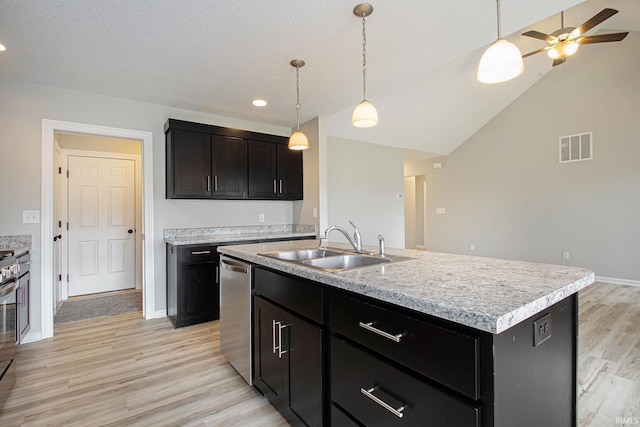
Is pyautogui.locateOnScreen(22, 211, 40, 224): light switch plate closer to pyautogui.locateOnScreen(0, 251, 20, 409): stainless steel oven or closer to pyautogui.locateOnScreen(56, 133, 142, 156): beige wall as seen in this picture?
pyautogui.locateOnScreen(0, 251, 20, 409): stainless steel oven

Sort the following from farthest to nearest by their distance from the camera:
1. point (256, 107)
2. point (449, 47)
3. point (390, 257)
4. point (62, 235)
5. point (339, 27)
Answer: point (62, 235) → point (256, 107) → point (449, 47) → point (339, 27) → point (390, 257)

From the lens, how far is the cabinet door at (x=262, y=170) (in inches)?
153

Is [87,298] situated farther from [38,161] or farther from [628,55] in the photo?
[628,55]

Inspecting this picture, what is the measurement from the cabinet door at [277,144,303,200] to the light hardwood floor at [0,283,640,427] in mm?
1916

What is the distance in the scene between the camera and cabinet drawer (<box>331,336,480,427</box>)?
0.88m

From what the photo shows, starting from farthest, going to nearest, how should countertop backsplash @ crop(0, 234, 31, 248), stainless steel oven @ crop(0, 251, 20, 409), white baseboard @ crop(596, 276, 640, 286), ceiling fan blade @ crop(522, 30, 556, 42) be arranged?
white baseboard @ crop(596, 276, 640, 286) < ceiling fan blade @ crop(522, 30, 556, 42) < countertop backsplash @ crop(0, 234, 31, 248) < stainless steel oven @ crop(0, 251, 20, 409)

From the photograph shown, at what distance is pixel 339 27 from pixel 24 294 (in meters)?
3.31

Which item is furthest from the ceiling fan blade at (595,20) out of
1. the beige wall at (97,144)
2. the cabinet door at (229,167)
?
the beige wall at (97,144)

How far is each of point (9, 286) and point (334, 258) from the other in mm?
2101

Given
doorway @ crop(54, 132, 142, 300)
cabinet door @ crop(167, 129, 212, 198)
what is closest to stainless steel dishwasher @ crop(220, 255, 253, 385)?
cabinet door @ crop(167, 129, 212, 198)

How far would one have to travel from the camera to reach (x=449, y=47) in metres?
2.42

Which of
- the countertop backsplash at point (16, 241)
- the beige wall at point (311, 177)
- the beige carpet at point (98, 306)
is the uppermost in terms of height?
the beige wall at point (311, 177)

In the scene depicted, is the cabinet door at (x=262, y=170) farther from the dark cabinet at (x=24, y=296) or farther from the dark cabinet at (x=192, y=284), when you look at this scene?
the dark cabinet at (x=24, y=296)

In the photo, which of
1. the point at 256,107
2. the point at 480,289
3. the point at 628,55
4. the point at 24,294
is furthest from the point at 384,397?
the point at 628,55
